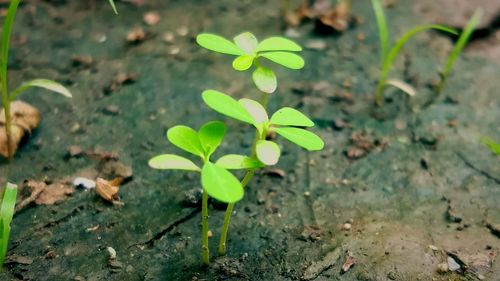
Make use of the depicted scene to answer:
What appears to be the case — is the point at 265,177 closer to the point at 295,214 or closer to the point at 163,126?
the point at 295,214

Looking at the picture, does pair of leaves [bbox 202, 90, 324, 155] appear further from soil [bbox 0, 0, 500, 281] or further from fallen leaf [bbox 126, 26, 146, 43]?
fallen leaf [bbox 126, 26, 146, 43]

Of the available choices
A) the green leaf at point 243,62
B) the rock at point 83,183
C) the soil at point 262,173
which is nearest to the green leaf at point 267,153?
the green leaf at point 243,62

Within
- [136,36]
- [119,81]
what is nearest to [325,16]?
[136,36]

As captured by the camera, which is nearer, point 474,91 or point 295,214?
point 295,214

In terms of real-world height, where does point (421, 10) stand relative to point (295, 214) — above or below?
above

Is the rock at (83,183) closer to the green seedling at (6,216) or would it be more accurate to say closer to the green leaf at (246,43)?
the green seedling at (6,216)

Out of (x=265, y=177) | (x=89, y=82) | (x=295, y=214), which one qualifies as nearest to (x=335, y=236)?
(x=295, y=214)
